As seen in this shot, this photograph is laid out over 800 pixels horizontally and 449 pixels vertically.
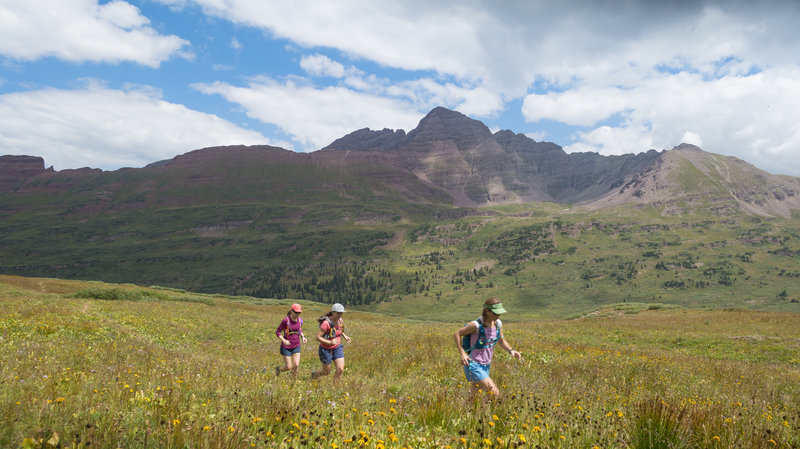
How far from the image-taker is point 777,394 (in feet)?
32.0

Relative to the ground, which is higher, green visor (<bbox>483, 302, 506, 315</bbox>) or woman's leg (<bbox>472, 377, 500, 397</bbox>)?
green visor (<bbox>483, 302, 506, 315</bbox>)

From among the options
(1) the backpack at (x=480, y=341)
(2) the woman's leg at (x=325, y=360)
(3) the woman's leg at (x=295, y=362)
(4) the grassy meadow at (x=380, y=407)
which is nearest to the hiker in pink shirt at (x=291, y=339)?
(3) the woman's leg at (x=295, y=362)

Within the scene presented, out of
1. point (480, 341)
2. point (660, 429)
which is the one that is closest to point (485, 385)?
point (480, 341)

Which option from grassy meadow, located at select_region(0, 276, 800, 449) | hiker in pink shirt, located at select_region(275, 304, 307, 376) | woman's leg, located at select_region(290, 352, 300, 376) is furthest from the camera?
hiker in pink shirt, located at select_region(275, 304, 307, 376)

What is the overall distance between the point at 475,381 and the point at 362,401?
2.24m

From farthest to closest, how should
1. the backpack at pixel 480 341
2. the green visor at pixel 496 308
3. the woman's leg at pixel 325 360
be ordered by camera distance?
the woman's leg at pixel 325 360
the backpack at pixel 480 341
the green visor at pixel 496 308

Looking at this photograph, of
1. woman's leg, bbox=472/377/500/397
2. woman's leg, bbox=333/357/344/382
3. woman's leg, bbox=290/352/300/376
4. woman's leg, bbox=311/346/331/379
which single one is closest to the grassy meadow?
woman's leg, bbox=472/377/500/397

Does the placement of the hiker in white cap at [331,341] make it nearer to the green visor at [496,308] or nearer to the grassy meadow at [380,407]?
the grassy meadow at [380,407]

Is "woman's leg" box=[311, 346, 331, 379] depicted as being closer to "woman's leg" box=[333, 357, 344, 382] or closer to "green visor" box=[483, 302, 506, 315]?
"woman's leg" box=[333, 357, 344, 382]

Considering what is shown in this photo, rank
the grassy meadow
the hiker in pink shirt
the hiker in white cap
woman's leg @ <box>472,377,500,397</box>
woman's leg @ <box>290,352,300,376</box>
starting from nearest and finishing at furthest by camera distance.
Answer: the grassy meadow, woman's leg @ <box>472,377,500,397</box>, the hiker in white cap, woman's leg @ <box>290,352,300,376</box>, the hiker in pink shirt

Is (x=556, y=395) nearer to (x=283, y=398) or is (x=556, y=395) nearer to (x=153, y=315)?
(x=283, y=398)

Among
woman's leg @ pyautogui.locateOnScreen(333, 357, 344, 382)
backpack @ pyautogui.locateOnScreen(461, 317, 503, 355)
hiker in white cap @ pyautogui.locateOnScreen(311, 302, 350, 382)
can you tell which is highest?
backpack @ pyautogui.locateOnScreen(461, 317, 503, 355)

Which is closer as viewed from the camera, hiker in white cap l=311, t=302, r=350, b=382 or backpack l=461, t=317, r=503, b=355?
backpack l=461, t=317, r=503, b=355

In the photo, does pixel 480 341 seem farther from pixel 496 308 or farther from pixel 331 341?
pixel 331 341
